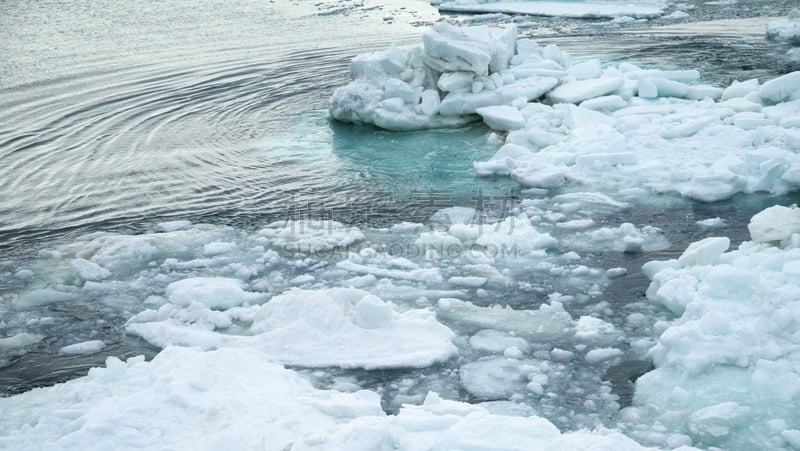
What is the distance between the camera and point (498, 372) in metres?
5.36

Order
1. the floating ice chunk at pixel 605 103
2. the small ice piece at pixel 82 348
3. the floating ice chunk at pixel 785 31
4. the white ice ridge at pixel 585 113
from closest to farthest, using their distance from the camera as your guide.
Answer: the small ice piece at pixel 82 348 < the white ice ridge at pixel 585 113 < the floating ice chunk at pixel 605 103 < the floating ice chunk at pixel 785 31

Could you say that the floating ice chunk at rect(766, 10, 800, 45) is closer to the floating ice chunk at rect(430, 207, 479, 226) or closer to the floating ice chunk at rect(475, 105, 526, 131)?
the floating ice chunk at rect(475, 105, 526, 131)

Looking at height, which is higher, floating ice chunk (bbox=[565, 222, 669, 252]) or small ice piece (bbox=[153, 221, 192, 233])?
small ice piece (bbox=[153, 221, 192, 233])

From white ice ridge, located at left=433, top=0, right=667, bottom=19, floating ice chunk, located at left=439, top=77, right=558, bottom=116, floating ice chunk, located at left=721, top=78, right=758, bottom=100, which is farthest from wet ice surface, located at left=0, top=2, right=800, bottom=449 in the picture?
white ice ridge, located at left=433, top=0, right=667, bottom=19

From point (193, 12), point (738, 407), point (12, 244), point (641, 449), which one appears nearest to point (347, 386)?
point (641, 449)

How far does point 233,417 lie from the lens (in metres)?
4.56

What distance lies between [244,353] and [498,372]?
5.65 feet

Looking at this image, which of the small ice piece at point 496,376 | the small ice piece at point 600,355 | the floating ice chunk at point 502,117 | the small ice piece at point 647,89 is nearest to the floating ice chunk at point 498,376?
the small ice piece at point 496,376

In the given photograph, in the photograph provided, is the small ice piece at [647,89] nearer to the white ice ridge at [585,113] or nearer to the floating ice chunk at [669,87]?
the white ice ridge at [585,113]

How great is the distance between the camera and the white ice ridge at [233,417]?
4.21 metres

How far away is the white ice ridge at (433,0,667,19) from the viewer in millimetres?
19234

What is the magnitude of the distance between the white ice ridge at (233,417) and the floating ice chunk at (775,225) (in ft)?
→ 9.55

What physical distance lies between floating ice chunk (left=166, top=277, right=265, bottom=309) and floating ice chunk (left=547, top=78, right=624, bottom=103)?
6.38 meters

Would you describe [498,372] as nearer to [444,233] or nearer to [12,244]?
[444,233]
